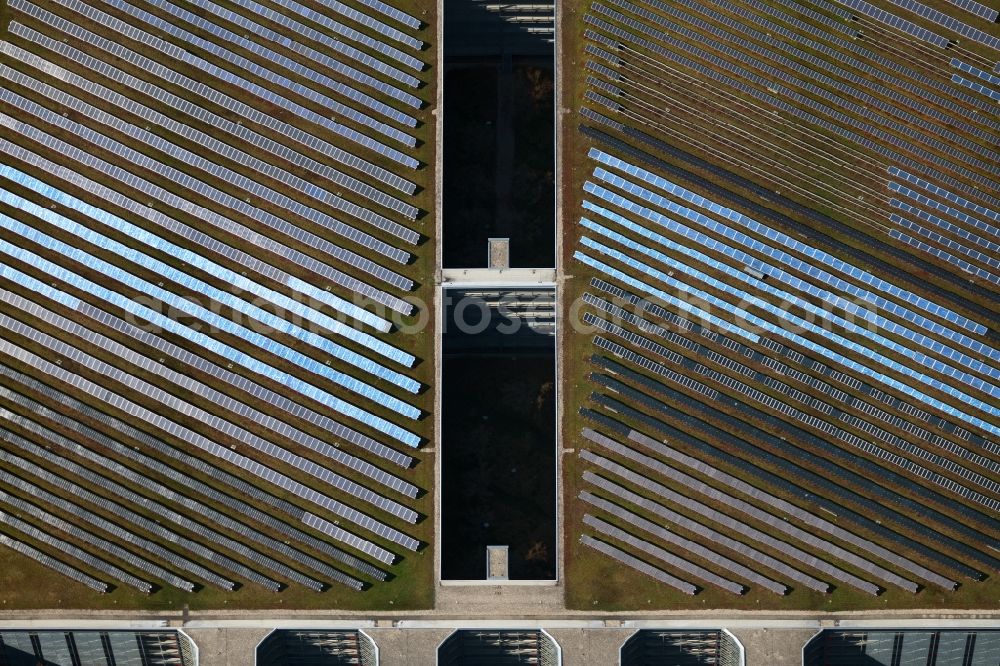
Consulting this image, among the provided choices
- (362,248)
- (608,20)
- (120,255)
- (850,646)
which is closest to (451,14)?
(608,20)

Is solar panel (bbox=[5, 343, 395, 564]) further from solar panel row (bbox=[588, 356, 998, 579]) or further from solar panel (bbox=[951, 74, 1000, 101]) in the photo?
solar panel (bbox=[951, 74, 1000, 101])

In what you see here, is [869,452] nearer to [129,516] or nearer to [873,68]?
[873,68]

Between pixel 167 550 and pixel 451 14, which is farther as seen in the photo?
pixel 451 14

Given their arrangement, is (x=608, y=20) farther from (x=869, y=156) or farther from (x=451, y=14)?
(x=869, y=156)

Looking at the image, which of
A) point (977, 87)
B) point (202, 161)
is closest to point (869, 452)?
point (977, 87)

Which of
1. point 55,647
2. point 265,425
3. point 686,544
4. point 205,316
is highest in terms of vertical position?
point 205,316

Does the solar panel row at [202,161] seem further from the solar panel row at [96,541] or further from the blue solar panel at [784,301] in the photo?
the solar panel row at [96,541]
